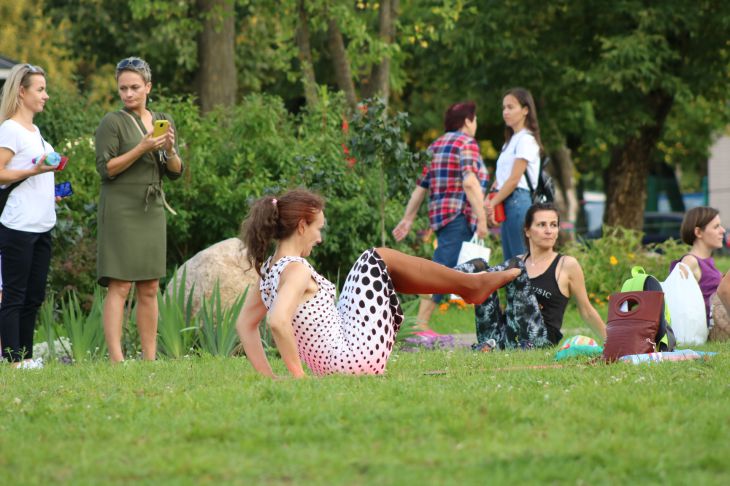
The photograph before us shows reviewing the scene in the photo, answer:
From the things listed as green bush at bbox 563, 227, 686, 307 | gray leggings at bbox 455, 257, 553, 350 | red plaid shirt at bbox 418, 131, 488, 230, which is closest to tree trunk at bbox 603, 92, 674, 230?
green bush at bbox 563, 227, 686, 307

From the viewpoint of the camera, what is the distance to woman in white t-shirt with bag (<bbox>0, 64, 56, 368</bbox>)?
7.67m

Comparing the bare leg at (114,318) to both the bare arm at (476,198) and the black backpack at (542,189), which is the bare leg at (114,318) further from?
the black backpack at (542,189)

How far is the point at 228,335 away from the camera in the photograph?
343 inches

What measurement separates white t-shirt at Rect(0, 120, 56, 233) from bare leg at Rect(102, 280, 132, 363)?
24.3 inches

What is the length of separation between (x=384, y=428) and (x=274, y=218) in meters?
1.71

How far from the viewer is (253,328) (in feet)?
21.3

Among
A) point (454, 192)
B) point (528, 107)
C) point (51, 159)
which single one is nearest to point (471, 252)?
point (454, 192)

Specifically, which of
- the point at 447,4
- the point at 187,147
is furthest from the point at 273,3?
the point at 187,147

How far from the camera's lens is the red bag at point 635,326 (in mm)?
6992

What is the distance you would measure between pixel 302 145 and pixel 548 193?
12.5 ft

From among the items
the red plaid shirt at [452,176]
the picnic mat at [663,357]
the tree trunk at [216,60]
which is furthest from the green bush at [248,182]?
the tree trunk at [216,60]

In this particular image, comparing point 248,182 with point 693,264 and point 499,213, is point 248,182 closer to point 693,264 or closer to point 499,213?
point 499,213

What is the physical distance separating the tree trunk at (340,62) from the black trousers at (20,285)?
460 inches

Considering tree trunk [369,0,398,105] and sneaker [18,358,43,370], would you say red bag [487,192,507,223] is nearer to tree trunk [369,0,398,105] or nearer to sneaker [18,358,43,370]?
sneaker [18,358,43,370]
